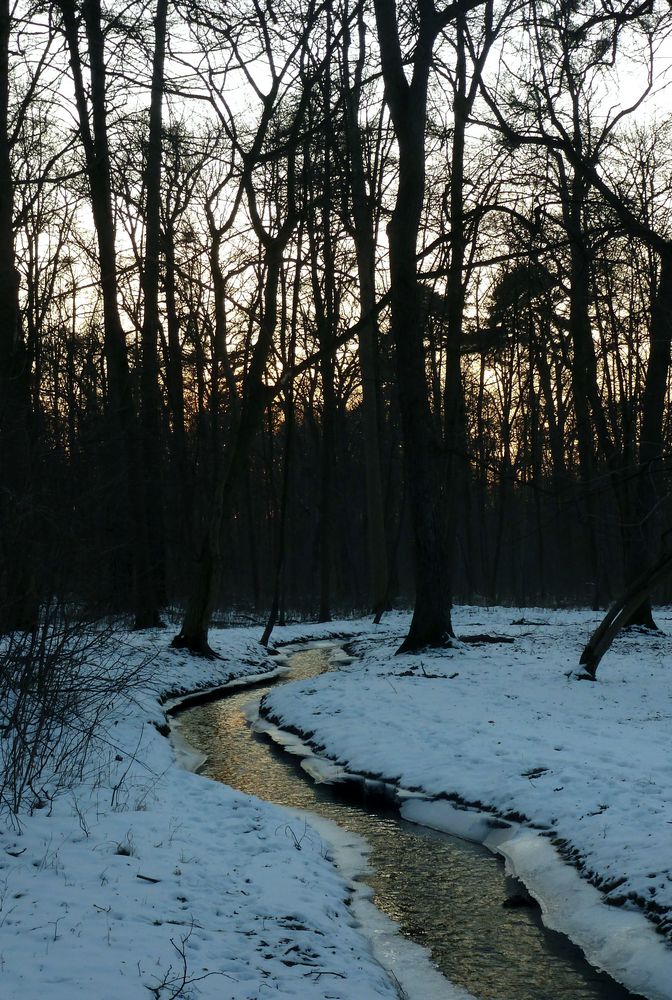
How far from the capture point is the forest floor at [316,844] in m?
4.96

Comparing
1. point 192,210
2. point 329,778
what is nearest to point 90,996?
point 329,778

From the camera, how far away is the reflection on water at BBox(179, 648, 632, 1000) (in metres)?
Result: 5.54

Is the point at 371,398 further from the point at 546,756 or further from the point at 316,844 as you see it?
the point at 316,844

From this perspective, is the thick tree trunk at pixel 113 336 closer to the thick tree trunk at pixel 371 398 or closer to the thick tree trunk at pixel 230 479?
the thick tree trunk at pixel 230 479

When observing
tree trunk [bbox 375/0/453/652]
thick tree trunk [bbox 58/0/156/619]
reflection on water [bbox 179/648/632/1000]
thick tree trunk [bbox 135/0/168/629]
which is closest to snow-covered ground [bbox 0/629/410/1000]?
reflection on water [bbox 179/648/632/1000]

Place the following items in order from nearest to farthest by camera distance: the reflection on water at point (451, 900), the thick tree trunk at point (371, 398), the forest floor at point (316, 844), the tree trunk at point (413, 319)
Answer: the forest floor at point (316, 844) < the reflection on water at point (451, 900) < the tree trunk at point (413, 319) < the thick tree trunk at point (371, 398)

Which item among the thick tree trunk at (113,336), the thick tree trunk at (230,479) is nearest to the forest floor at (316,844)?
the thick tree trunk at (230,479)

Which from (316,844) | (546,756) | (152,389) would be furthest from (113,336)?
(316,844)

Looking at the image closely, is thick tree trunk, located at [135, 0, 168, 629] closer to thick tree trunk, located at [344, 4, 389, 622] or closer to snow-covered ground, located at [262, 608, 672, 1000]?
thick tree trunk, located at [344, 4, 389, 622]

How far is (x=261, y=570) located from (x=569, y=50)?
39.0m

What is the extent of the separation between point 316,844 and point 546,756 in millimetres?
2952

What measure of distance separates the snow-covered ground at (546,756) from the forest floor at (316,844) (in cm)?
2

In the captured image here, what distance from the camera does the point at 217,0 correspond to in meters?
11.5

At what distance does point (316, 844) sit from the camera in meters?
7.85
